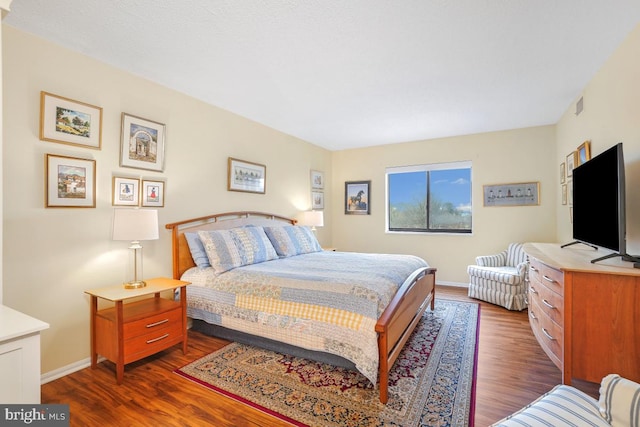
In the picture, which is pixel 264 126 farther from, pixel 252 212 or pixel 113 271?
pixel 113 271

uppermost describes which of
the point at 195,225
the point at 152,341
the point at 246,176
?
the point at 246,176

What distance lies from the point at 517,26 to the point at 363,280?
216 cm

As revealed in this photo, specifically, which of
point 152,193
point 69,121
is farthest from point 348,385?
point 69,121

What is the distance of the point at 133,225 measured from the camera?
238 cm

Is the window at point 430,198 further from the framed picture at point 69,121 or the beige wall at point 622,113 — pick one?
the framed picture at point 69,121

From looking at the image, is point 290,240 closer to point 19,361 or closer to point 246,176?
point 246,176

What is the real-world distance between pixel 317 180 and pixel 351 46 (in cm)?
343

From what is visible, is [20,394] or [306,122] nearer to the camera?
[20,394]

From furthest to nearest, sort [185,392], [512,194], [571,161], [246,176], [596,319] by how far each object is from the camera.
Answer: [512,194] < [246,176] < [571,161] < [185,392] < [596,319]

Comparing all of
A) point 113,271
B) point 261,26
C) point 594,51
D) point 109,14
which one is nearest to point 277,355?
point 113,271

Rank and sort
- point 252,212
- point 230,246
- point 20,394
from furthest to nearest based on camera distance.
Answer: point 252,212 < point 230,246 < point 20,394

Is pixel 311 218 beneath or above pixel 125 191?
beneath

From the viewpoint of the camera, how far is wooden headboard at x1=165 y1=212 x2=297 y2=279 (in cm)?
308

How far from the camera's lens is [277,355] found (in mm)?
2637
